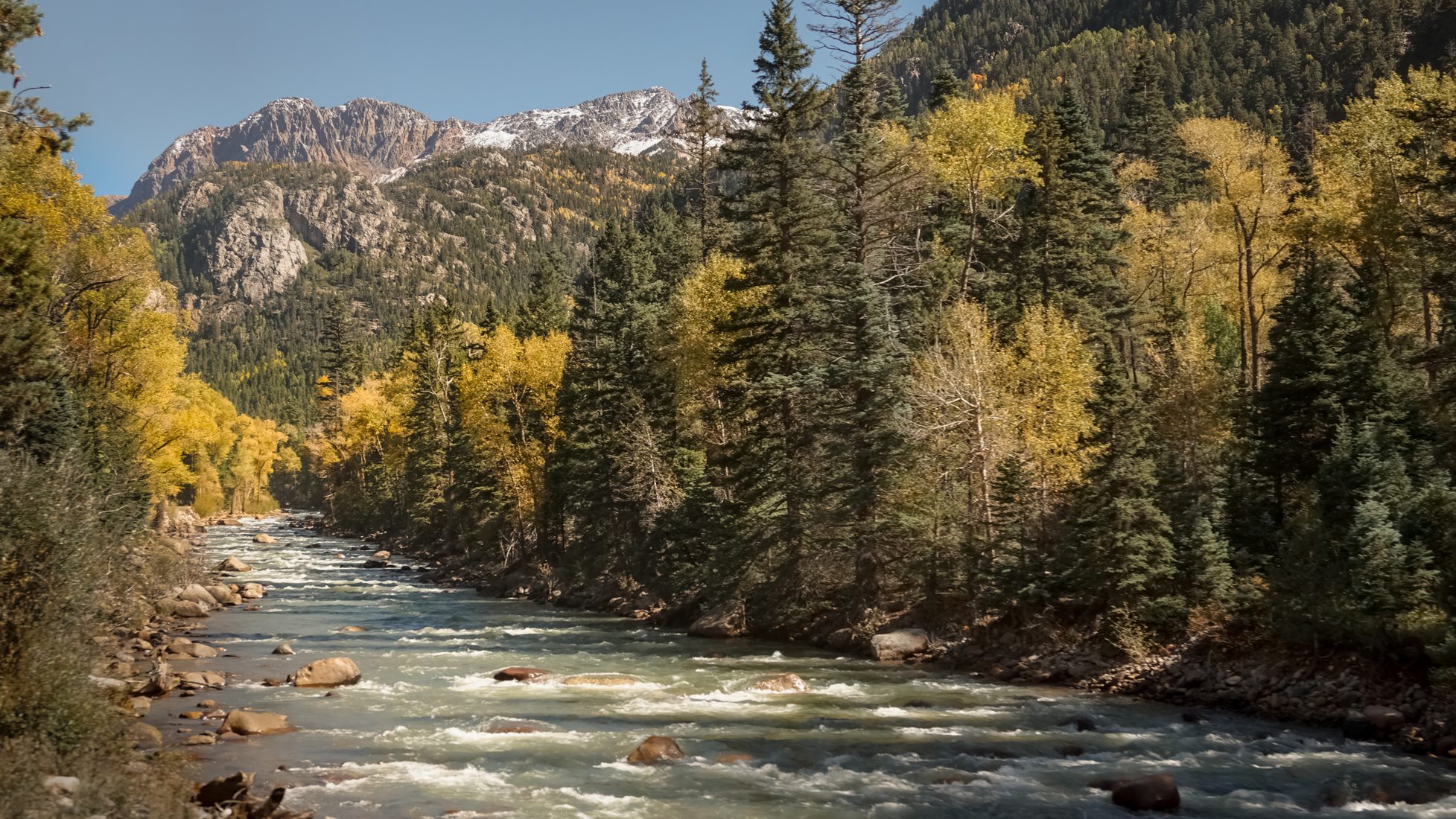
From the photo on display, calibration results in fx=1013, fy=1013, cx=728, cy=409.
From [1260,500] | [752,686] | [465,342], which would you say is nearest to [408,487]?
[465,342]

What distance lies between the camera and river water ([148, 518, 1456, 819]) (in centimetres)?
1677

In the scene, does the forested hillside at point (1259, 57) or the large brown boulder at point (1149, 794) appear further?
the forested hillside at point (1259, 57)

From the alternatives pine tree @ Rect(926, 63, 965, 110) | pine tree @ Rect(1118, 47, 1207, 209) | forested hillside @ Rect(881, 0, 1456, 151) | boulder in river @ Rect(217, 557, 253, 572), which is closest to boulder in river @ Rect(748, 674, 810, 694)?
pine tree @ Rect(926, 63, 965, 110)

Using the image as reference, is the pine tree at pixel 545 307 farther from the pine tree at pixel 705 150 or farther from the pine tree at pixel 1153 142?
the pine tree at pixel 1153 142

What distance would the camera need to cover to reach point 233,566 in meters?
59.7

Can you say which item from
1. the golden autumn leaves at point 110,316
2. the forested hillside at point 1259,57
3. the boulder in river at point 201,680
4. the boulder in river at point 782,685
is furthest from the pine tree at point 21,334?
the forested hillside at point 1259,57

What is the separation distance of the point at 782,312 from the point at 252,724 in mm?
23436

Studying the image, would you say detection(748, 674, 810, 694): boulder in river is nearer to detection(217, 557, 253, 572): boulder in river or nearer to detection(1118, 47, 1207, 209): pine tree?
→ detection(217, 557, 253, 572): boulder in river

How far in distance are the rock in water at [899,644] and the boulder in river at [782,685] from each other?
15.4ft

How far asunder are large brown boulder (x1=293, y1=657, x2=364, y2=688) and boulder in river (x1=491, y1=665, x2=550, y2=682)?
3833 millimetres

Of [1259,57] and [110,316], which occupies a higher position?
[1259,57]

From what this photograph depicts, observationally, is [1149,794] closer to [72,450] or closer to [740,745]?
[740,745]

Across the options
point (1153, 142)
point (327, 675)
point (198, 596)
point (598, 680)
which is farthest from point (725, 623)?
point (1153, 142)

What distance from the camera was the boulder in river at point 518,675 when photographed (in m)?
28.4
